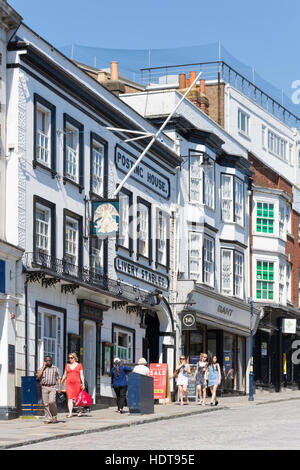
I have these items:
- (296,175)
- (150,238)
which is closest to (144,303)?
(150,238)

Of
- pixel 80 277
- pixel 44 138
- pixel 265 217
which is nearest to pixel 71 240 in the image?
pixel 80 277

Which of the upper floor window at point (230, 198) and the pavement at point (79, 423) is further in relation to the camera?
the upper floor window at point (230, 198)

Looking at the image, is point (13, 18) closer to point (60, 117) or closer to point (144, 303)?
point (60, 117)

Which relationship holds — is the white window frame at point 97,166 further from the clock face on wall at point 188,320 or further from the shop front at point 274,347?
the shop front at point 274,347

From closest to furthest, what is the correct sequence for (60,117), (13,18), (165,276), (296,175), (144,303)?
1. (13,18)
2. (60,117)
3. (144,303)
4. (165,276)
5. (296,175)

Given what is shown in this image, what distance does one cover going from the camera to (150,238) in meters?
38.6

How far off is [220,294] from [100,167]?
39.4ft

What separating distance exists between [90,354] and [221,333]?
14.1 meters

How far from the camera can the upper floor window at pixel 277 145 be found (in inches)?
2263

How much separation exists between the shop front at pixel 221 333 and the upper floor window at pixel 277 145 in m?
12.4

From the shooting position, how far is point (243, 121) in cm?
5459

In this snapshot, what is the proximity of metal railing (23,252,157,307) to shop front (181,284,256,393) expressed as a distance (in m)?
4.24

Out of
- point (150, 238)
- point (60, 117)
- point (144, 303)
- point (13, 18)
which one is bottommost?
point (144, 303)

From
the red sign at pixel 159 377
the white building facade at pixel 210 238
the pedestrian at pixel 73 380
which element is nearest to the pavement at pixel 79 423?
the pedestrian at pixel 73 380
